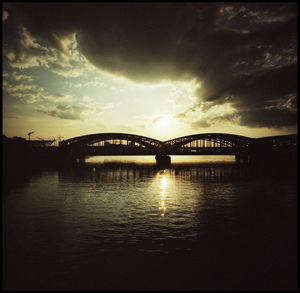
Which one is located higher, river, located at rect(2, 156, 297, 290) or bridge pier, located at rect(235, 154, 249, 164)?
bridge pier, located at rect(235, 154, 249, 164)

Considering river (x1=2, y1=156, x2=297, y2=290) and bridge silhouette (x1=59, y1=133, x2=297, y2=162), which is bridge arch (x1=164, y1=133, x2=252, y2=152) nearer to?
bridge silhouette (x1=59, y1=133, x2=297, y2=162)

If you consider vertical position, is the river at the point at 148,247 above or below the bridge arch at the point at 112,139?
below

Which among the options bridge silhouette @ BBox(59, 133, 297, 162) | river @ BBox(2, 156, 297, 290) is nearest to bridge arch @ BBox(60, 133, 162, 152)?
bridge silhouette @ BBox(59, 133, 297, 162)

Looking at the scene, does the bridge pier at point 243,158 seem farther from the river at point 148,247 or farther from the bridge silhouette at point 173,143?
the river at point 148,247

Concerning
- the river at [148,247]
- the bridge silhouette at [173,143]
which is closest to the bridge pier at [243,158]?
the bridge silhouette at [173,143]

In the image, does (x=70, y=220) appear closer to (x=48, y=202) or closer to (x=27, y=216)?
(x=27, y=216)

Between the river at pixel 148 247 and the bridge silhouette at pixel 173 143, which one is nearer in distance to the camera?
the river at pixel 148 247

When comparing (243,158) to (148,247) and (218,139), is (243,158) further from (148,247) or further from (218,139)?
(148,247)

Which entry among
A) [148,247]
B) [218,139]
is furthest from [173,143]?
[148,247]

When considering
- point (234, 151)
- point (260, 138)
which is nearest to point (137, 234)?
point (234, 151)

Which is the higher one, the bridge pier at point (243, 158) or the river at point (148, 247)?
the bridge pier at point (243, 158)

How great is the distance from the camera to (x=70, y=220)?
19516 mm

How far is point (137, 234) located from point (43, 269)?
20.3 ft

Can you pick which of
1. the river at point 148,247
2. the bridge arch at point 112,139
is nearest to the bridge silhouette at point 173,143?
the bridge arch at point 112,139
